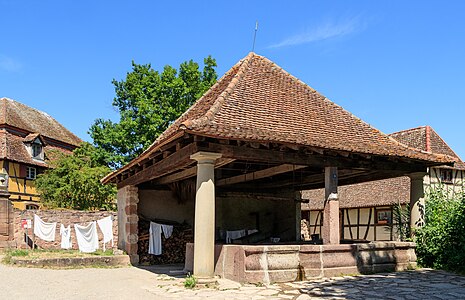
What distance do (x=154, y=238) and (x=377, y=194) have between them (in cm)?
1128

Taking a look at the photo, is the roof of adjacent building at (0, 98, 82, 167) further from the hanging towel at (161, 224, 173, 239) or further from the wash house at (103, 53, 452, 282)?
the wash house at (103, 53, 452, 282)

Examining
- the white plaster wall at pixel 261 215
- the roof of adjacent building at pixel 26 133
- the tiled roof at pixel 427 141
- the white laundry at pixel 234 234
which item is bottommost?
the white laundry at pixel 234 234

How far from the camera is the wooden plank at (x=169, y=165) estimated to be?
25.5ft

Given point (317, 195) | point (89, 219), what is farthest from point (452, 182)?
point (89, 219)

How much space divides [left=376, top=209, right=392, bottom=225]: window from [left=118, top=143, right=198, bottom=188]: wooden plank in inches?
475

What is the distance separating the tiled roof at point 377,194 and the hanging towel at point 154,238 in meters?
10.2

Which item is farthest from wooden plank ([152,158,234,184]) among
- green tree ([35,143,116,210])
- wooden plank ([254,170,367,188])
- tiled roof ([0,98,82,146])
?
tiled roof ([0,98,82,146])

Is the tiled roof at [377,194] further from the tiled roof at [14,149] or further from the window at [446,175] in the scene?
the tiled roof at [14,149]

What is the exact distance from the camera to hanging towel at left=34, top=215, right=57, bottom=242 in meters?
17.7

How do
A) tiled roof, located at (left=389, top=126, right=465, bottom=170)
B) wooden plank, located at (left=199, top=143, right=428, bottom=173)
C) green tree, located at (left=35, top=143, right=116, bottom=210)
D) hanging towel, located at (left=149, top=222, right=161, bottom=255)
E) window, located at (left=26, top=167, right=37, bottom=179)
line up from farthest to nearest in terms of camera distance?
window, located at (left=26, top=167, right=37, bottom=179) → green tree, located at (left=35, top=143, right=116, bottom=210) → tiled roof, located at (left=389, top=126, right=465, bottom=170) → hanging towel, located at (left=149, top=222, right=161, bottom=255) → wooden plank, located at (left=199, top=143, right=428, bottom=173)

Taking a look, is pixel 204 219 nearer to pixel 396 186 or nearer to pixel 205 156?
pixel 205 156

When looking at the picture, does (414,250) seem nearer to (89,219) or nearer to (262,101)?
(262,101)

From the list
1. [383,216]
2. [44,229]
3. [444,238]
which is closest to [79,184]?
[44,229]

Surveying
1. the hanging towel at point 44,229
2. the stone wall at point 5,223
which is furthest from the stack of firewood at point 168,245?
the stone wall at point 5,223
